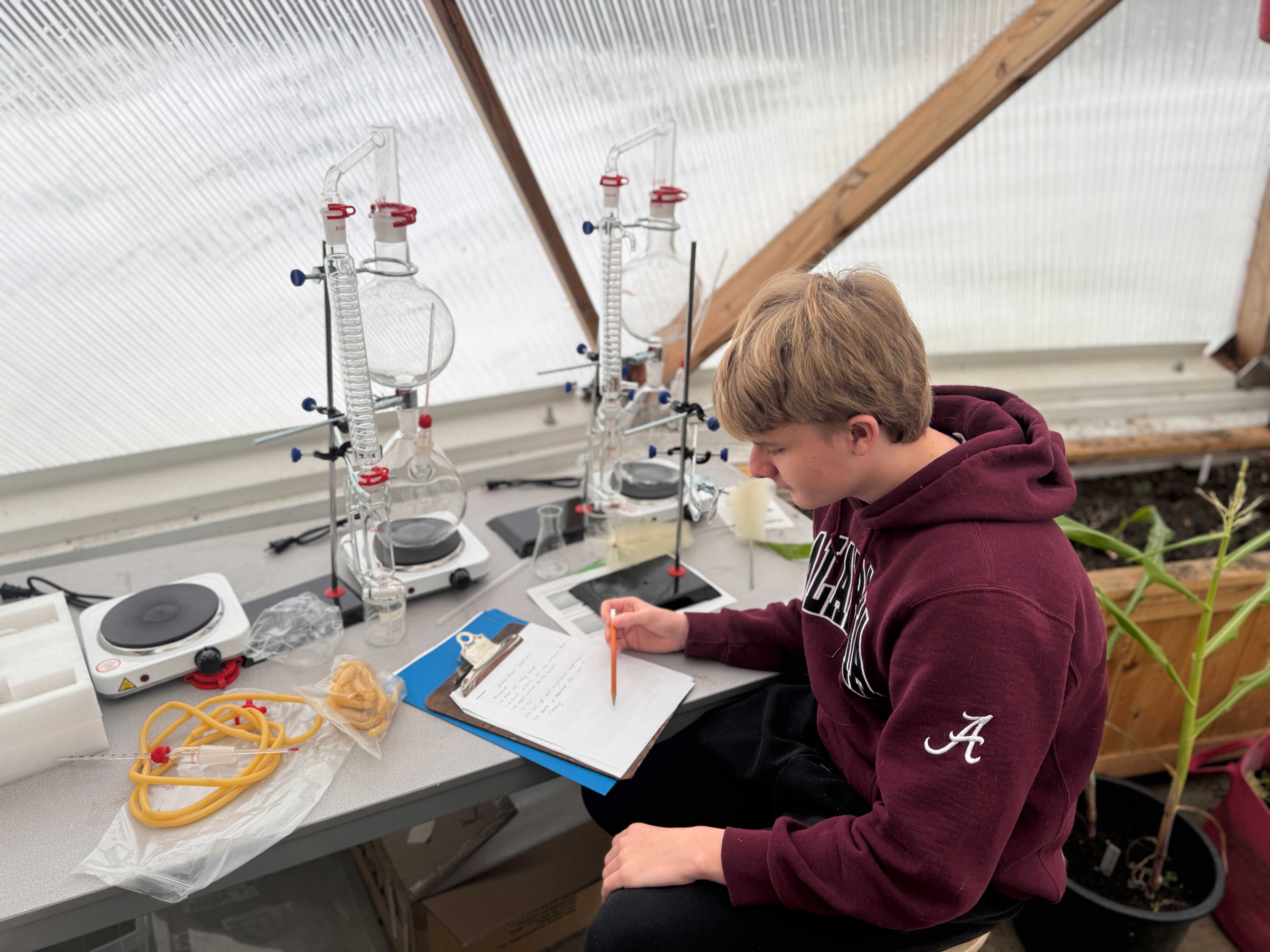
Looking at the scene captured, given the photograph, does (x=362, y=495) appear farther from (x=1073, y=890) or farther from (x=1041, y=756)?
(x=1073, y=890)

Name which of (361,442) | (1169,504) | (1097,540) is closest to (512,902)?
(361,442)

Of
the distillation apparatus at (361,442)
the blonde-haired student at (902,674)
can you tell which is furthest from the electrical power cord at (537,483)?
the blonde-haired student at (902,674)

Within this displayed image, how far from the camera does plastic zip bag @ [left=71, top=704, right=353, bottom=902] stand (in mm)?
927

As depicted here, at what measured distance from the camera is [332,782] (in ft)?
3.50

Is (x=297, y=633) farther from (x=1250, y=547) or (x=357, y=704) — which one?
(x=1250, y=547)

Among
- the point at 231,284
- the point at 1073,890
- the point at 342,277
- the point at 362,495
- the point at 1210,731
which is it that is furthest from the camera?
the point at 1210,731

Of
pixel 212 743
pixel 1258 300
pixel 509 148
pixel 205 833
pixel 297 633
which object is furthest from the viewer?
pixel 1258 300

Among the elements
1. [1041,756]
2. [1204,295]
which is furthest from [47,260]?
[1204,295]

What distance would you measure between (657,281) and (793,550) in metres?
0.59

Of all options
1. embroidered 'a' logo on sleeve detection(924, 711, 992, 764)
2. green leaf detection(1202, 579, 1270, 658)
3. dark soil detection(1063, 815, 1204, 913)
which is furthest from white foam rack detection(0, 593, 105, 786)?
green leaf detection(1202, 579, 1270, 658)

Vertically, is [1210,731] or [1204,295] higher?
[1204,295]

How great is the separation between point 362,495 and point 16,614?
522 millimetres

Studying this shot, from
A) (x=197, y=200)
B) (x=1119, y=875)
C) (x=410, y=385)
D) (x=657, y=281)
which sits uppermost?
(x=197, y=200)

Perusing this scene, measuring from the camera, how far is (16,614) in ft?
4.02
